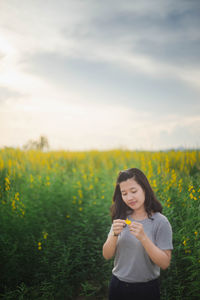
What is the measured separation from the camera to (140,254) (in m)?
2.39

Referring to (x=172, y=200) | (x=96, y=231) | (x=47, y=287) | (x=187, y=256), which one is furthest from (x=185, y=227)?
(x=47, y=287)

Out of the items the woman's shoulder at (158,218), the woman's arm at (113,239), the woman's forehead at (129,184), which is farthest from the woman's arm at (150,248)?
the woman's forehead at (129,184)

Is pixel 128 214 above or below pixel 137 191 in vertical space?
below

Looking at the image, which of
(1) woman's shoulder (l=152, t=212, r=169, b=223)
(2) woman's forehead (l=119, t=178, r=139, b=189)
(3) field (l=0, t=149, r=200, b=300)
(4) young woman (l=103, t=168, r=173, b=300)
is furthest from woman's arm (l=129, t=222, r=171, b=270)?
(3) field (l=0, t=149, r=200, b=300)

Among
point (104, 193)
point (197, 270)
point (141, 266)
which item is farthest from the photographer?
point (104, 193)

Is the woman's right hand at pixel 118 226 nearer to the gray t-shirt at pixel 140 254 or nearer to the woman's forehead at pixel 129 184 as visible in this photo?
the gray t-shirt at pixel 140 254

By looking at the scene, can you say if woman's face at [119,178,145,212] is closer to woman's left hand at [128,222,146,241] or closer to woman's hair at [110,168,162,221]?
woman's hair at [110,168,162,221]

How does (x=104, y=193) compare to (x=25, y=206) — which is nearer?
(x=25, y=206)

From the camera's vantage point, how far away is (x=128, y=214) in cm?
263

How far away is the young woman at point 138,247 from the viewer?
7.55 ft

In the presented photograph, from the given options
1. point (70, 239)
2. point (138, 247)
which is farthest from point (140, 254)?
point (70, 239)

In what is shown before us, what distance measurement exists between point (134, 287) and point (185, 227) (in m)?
1.67

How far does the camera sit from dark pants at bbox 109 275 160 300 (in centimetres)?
239

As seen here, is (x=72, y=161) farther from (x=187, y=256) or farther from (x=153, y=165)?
(x=187, y=256)
